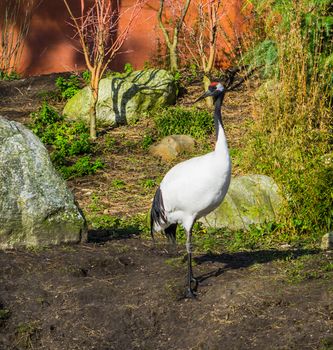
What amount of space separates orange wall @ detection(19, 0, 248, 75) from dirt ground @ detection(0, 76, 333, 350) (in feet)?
24.2

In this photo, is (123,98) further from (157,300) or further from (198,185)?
(157,300)

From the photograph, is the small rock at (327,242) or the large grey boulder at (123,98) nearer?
the small rock at (327,242)

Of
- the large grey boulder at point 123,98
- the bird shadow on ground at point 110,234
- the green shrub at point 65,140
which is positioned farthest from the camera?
the large grey boulder at point 123,98

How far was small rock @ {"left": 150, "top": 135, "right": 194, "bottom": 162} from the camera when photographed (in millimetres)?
11539

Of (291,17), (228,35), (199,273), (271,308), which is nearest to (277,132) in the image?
(291,17)

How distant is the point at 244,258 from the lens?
7.80m

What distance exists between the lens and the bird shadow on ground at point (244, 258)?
741 centimetres

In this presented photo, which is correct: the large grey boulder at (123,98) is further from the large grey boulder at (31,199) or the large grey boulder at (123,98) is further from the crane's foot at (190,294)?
the crane's foot at (190,294)

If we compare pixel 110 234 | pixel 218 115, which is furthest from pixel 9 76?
pixel 218 115

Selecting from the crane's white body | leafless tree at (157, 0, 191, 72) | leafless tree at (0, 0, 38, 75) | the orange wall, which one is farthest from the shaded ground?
leafless tree at (0, 0, 38, 75)

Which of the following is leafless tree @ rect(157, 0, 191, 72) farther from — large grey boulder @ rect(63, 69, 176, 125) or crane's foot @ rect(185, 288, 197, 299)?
crane's foot @ rect(185, 288, 197, 299)

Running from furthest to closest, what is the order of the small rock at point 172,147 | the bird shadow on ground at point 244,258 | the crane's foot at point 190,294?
1. the small rock at point 172,147
2. the bird shadow on ground at point 244,258
3. the crane's foot at point 190,294

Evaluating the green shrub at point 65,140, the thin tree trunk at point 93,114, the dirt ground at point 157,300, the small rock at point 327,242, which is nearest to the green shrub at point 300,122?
the small rock at point 327,242

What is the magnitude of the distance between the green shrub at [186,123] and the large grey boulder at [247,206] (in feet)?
9.76
